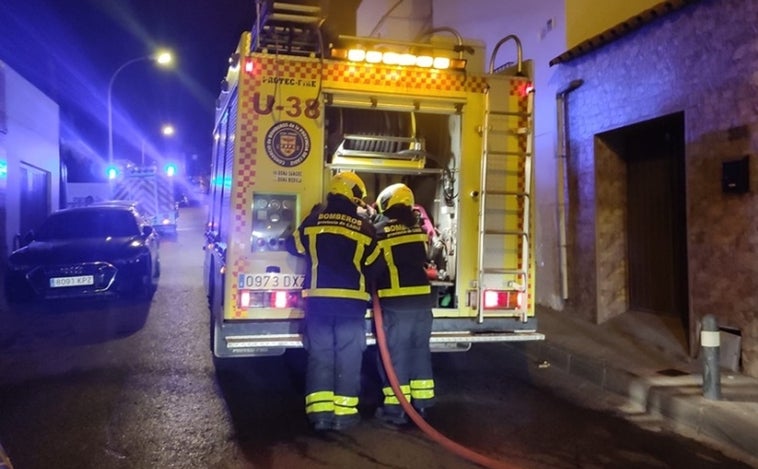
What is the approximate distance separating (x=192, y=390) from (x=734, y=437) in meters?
4.35

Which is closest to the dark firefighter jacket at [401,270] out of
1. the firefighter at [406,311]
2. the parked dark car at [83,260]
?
the firefighter at [406,311]

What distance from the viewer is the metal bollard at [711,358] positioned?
5266 millimetres

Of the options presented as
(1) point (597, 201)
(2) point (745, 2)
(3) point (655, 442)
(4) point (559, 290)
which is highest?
(2) point (745, 2)

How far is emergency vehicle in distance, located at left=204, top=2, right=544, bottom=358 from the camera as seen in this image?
522 centimetres

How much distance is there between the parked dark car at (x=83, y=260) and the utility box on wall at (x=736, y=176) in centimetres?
785

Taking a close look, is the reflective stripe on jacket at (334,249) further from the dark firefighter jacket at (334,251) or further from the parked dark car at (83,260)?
the parked dark car at (83,260)

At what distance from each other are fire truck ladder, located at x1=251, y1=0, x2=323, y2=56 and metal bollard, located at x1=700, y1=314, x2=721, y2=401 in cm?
381

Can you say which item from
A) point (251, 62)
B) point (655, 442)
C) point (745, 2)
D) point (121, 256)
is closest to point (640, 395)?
point (655, 442)

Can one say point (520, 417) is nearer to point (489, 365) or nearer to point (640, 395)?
point (640, 395)

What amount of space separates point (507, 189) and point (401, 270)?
1278mm

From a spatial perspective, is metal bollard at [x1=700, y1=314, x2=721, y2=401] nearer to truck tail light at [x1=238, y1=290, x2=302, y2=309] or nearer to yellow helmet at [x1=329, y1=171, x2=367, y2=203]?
yellow helmet at [x1=329, y1=171, x2=367, y2=203]

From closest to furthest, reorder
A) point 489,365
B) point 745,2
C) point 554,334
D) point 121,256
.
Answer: point 745,2
point 489,365
point 554,334
point 121,256

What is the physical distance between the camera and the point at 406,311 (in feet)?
16.9

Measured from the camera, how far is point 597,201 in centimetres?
851
